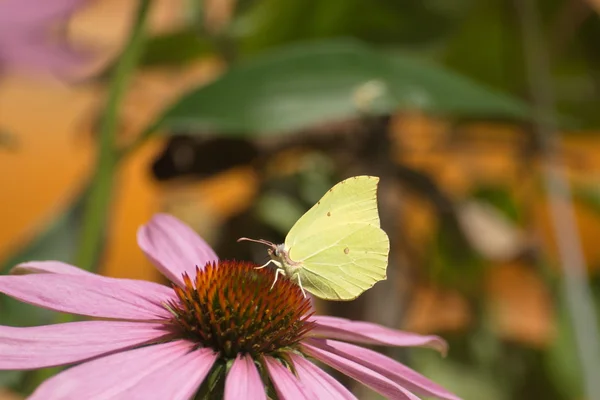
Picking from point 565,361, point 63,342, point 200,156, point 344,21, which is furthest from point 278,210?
point 63,342

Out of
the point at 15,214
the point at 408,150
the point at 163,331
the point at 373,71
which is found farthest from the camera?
the point at 15,214

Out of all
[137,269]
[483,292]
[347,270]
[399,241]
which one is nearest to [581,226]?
→ [483,292]

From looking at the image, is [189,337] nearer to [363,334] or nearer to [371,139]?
[363,334]

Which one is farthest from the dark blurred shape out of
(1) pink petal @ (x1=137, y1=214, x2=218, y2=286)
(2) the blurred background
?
(1) pink petal @ (x1=137, y1=214, x2=218, y2=286)

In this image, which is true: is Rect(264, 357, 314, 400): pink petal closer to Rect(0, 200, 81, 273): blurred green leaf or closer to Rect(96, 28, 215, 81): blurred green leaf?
Rect(0, 200, 81, 273): blurred green leaf

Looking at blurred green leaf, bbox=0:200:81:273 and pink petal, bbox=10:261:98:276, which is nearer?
pink petal, bbox=10:261:98:276

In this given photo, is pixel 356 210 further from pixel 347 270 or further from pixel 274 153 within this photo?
pixel 274 153
